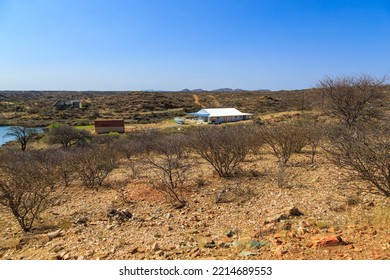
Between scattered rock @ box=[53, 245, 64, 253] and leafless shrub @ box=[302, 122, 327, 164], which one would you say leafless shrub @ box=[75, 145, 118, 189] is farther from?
leafless shrub @ box=[302, 122, 327, 164]

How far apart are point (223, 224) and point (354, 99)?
37.0 ft

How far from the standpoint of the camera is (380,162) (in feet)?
15.0

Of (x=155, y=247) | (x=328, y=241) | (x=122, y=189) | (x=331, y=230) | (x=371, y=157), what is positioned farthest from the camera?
(x=122, y=189)

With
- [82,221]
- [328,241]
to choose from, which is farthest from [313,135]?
[82,221]

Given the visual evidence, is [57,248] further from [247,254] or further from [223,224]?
[247,254]

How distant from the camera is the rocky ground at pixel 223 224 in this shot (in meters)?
3.91

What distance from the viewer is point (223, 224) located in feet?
17.6

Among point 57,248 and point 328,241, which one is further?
point 57,248

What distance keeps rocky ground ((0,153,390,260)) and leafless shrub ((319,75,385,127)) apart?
6.10 metres

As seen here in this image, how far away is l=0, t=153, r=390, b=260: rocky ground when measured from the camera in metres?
3.91

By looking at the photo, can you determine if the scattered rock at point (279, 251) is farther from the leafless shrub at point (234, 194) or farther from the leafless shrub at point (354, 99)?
the leafless shrub at point (354, 99)

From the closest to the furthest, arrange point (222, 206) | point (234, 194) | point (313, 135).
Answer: point (222, 206) < point (234, 194) < point (313, 135)

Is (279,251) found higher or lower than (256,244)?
higher

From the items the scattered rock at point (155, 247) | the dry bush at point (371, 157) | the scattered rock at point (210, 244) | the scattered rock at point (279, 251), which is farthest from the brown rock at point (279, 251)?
the dry bush at point (371, 157)
